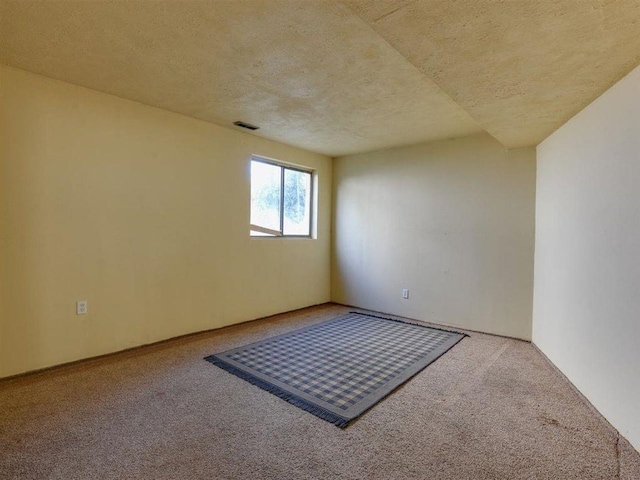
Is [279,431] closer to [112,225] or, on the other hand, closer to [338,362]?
[338,362]

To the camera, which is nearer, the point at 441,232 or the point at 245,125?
the point at 245,125

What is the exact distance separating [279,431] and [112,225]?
2339mm

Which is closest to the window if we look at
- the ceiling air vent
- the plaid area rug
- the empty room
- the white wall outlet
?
the empty room

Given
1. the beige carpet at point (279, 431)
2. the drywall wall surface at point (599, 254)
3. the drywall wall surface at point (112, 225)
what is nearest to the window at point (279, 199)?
the drywall wall surface at point (112, 225)

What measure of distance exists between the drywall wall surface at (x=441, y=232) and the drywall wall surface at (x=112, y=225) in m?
1.52

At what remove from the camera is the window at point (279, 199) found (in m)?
4.21

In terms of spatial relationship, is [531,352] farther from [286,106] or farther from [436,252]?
[286,106]

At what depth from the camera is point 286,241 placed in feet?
14.9

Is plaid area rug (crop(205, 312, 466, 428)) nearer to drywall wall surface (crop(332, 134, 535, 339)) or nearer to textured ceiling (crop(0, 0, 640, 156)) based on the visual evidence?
drywall wall surface (crop(332, 134, 535, 339))

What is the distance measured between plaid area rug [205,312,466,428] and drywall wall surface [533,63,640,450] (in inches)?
43.3

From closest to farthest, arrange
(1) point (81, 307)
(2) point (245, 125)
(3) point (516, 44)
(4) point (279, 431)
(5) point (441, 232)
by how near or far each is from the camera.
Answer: (3) point (516, 44), (4) point (279, 431), (1) point (81, 307), (2) point (245, 125), (5) point (441, 232)

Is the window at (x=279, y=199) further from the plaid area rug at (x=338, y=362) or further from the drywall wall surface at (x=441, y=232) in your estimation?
the plaid area rug at (x=338, y=362)

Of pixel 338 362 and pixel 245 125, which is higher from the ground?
pixel 245 125

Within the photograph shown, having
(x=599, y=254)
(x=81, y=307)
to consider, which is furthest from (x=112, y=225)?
(x=599, y=254)
